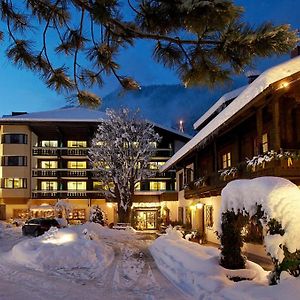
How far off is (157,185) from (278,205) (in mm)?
47850

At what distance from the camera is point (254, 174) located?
56.5ft

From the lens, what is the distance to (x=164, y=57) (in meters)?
4.86

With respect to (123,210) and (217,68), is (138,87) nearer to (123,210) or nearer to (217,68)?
(217,68)

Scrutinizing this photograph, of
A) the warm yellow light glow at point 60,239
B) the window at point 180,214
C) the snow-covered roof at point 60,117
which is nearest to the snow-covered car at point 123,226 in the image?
the window at point 180,214

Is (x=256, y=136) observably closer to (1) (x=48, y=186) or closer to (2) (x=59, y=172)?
(2) (x=59, y=172)

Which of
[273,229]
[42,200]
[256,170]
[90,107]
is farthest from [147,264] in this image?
[42,200]

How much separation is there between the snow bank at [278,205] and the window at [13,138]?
4937 centimetres

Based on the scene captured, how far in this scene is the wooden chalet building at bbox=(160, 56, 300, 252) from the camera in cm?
1429

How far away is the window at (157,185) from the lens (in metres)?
56.2

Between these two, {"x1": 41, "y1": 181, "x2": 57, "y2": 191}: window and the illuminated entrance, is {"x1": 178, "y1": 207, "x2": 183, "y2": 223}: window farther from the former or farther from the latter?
{"x1": 41, "y1": 181, "x2": 57, "y2": 191}: window

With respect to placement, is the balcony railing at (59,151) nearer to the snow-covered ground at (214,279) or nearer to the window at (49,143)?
the window at (49,143)

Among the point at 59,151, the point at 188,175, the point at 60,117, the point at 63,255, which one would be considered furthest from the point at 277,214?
the point at 60,117

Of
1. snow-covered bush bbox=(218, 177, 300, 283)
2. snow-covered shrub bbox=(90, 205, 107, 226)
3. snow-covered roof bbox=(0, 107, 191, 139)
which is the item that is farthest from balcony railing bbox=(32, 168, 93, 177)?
snow-covered bush bbox=(218, 177, 300, 283)

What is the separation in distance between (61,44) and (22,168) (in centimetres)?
5200
